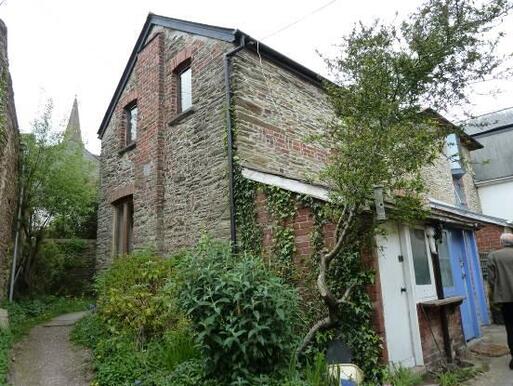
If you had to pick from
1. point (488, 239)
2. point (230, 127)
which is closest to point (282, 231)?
point (230, 127)

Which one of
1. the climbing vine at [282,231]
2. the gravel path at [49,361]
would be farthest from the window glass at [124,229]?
the climbing vine at [282,231]

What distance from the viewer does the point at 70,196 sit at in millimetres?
10898

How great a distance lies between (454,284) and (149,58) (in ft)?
29.1

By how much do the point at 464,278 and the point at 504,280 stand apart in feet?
6.40

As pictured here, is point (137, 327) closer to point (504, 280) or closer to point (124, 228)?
point (124, 228)

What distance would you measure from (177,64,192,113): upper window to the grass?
5.65 meters

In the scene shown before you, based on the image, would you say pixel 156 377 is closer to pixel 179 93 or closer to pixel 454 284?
pixel 454 284

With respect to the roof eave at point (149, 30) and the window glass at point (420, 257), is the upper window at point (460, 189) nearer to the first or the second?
the window glass at point (420, 257)

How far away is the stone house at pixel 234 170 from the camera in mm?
5430

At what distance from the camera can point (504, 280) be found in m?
5.46

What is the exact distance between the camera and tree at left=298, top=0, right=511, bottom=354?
446cm

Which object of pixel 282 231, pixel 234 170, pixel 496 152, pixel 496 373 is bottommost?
pixel 496 373

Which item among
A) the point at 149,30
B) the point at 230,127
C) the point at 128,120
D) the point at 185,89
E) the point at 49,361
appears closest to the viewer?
the point at 49,361

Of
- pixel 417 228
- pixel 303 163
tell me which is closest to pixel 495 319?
pixel 417 228
